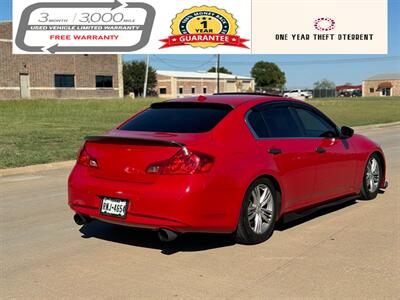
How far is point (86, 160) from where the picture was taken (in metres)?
5.59

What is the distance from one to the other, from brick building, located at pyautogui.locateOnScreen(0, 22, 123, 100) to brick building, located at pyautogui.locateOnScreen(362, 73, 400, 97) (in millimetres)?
84360

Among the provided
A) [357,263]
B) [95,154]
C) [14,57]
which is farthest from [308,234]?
[14,57]

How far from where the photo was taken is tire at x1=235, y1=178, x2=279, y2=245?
5348 millimetres

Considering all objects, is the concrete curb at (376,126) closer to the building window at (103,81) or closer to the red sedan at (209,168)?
the red sedan at (209,168)

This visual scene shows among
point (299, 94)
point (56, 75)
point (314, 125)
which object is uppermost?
point (56, 75)

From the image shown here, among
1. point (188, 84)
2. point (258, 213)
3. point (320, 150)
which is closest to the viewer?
point (258, 213)

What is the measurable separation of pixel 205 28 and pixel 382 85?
350 ft

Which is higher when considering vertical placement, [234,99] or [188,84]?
[188,84]

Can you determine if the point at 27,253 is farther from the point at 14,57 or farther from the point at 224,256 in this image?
the point at 14,57

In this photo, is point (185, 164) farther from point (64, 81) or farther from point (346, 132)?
point (64, 81)

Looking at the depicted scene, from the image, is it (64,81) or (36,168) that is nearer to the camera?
(36,168)

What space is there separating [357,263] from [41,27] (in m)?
32.7

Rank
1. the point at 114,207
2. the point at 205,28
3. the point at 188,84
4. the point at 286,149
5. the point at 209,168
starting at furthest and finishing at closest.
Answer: the point at 188,84, the point at 205,28, the point at 286,149, the point at 114,207, the point at 209,168

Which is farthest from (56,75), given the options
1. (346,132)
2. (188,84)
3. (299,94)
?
(299,94)
